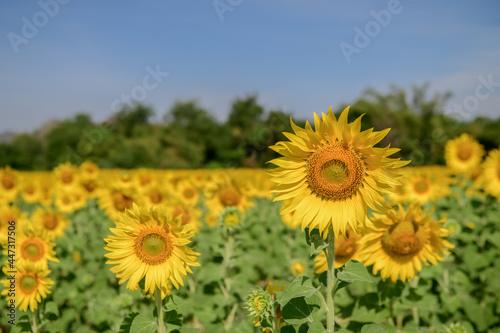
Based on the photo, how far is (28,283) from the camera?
11.3ft

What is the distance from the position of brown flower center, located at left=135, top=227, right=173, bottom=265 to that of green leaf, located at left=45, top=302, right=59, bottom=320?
5.74 ft

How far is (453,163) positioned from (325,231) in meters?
7.57

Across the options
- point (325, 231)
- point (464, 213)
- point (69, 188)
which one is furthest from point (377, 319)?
point (69, 188)

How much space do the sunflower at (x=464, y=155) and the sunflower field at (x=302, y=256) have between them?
1.62m

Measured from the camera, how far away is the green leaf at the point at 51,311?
356 centimetres

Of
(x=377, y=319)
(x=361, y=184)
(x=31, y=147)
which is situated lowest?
(x=377, y=319)

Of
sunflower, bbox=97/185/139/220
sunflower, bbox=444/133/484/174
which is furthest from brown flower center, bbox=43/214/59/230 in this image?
sunflower, bbox=444/133/484/174

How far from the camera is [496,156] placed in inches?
237

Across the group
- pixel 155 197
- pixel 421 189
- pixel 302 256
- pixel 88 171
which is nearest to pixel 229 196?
pixel 155 197

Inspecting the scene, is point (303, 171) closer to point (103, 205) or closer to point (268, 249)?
point (103, 205)

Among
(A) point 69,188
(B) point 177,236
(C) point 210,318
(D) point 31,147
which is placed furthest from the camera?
(D) point 31,147

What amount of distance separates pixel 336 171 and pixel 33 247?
11.4ft

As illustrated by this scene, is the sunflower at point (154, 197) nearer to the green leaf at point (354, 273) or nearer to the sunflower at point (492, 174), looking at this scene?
the green leaf at point (354, 273)

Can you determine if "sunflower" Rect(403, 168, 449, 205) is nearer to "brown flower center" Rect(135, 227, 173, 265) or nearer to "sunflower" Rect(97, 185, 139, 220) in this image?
"sunflower" Rect(97, 185, 139, 220)
